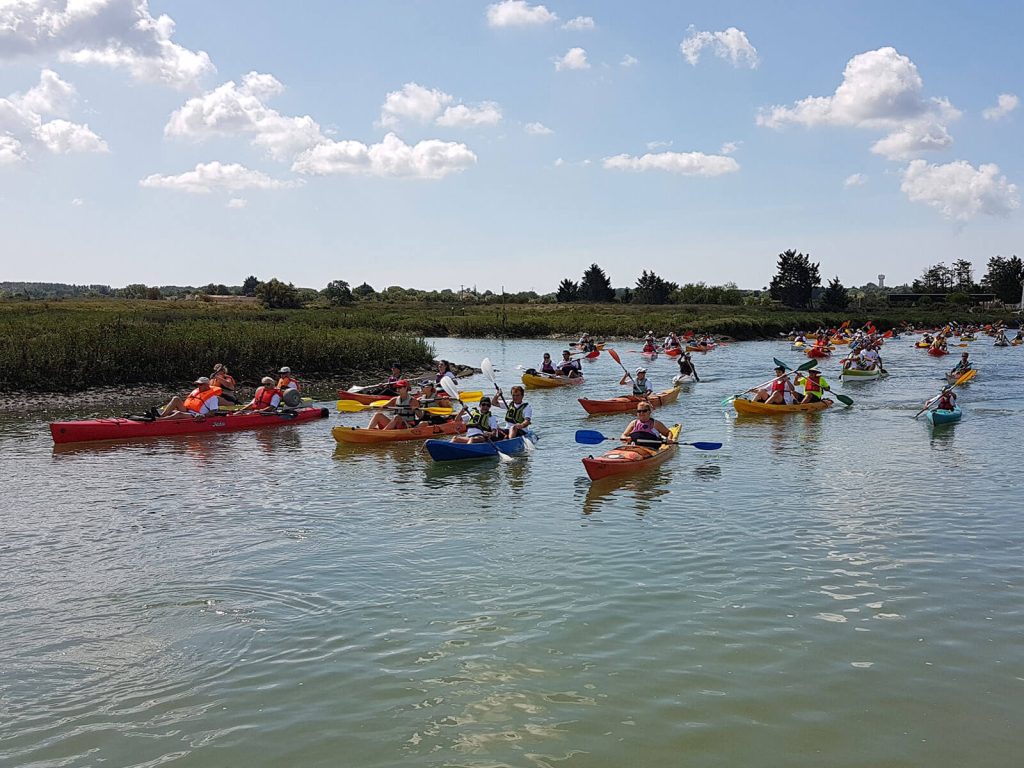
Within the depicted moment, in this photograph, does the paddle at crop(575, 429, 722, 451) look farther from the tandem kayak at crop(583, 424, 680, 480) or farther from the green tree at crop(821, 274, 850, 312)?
the green tree at crop(821, 274, 850, 312)

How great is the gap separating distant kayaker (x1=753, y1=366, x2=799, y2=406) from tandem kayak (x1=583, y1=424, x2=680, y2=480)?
768 cm

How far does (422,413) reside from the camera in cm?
1805

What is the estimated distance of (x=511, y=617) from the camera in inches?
307

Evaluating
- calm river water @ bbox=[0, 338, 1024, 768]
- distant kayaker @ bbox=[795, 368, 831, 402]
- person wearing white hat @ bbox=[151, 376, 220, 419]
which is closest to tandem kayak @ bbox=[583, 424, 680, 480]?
calm river water @ bbox=[0, 338, 1024, 768]

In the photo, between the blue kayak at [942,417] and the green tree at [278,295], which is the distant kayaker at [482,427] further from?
the green tree at [278,295]

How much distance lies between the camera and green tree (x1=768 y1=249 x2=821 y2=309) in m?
93.8

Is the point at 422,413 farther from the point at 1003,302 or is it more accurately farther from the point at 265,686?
the point at 1003,302

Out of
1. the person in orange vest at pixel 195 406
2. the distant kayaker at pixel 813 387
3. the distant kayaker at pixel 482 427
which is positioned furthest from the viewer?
the distant kayaker at pixel 813 387

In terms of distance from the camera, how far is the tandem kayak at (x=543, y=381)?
89.5 feet

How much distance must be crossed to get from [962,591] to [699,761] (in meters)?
4.41

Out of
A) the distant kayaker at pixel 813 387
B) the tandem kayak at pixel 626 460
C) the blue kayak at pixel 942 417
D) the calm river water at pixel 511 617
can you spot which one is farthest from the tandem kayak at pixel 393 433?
the blue kayak at pixel 942 417

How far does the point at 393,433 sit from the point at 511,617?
985 centimetres

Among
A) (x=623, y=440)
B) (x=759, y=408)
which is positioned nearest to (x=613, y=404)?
(x=759, y=408)

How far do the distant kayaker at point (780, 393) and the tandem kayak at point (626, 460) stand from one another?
7.68m
